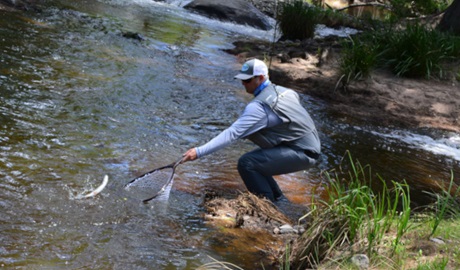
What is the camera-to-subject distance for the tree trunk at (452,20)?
14398 millimetres

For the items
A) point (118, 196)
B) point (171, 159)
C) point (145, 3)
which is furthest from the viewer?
point (145, 3)

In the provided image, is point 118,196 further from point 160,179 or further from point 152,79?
point 152,79

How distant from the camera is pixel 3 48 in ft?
31.5

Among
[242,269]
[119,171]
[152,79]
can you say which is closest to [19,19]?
[152,79]

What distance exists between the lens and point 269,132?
5.63 metres

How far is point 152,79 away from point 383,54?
17.2 ft

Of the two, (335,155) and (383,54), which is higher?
(383,54)

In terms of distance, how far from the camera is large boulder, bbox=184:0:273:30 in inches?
759

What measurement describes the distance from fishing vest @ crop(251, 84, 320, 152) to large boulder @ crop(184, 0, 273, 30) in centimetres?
1401

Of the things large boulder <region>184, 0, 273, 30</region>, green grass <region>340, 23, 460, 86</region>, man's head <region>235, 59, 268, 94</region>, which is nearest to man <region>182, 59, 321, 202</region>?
man's head <region>235, 59, 268, 94</region>

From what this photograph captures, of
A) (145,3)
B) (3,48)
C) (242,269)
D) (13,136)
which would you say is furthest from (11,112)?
(145,3)

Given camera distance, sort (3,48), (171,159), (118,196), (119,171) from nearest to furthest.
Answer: (118,196)
(119,171)
(171,159)
(3,48)

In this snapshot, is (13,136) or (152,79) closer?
(13,136)

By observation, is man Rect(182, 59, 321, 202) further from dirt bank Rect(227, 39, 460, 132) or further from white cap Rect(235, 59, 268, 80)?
dirt bank Rect(227, 39, 460, 132)
